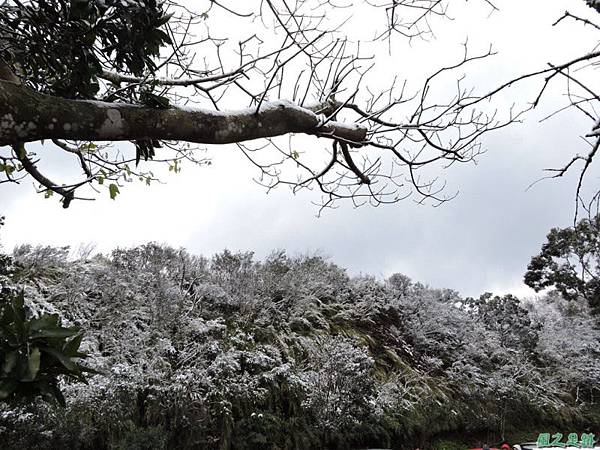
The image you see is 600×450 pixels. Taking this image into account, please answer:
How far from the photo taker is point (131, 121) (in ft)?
5.57

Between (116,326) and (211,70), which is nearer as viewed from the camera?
(211,70)

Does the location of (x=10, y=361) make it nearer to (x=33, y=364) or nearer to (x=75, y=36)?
(x=33, y=364)

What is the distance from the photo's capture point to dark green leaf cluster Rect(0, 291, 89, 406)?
1.64 metres

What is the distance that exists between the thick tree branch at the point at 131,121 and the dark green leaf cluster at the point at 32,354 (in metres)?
0.69

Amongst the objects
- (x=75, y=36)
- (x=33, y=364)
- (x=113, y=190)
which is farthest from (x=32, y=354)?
(x=75, y=36)

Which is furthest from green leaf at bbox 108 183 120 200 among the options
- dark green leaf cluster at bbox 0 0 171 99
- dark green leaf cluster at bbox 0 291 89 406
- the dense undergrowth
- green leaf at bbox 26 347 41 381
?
the dense undergrowth

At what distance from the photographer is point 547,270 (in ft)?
49.4

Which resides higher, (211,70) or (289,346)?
(211,70)

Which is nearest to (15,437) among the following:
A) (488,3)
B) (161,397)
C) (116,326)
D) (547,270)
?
(161,397)

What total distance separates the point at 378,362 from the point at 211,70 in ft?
23.1

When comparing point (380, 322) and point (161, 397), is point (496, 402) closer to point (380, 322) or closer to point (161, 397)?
point (380, 322)

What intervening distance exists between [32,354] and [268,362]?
536 cm

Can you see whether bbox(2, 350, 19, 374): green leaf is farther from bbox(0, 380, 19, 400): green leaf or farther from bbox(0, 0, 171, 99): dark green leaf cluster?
bbox(0, 0, 171, 99): dark green leaf cluster

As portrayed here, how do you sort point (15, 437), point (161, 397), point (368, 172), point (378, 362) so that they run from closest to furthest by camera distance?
point (368, 172)
point (15, 437)
point (161, 397)
point (378, 362)
